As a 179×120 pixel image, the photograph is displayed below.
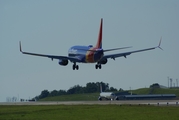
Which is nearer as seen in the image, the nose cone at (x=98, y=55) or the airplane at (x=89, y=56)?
the nose cone at (x=98, y=55)

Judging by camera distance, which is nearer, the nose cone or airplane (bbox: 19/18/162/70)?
the nose cone

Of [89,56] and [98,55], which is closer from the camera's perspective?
[98,55]
